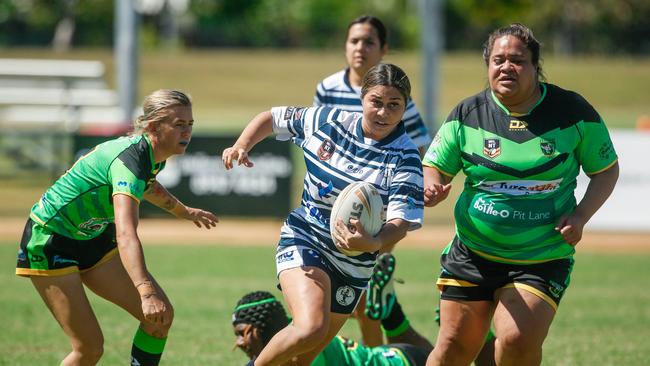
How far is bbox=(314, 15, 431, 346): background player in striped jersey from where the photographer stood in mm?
7195

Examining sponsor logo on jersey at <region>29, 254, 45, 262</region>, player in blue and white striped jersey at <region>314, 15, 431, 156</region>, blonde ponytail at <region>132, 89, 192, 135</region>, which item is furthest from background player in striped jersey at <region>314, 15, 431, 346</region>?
sponsor logo on jersey at <region>29, 254, 45, 262</region>

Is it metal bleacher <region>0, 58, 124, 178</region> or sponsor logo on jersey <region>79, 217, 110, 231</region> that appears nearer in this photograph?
sponsor logo on jersey <region>79, 217, 110, 231</region>

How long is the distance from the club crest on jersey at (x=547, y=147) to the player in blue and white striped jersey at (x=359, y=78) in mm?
2053

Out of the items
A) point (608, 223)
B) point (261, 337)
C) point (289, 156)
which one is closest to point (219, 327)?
point (261, 337)

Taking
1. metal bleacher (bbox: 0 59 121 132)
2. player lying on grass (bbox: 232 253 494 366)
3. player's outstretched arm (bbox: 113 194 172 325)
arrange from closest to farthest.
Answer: player's outstretched arm (bbox: 113 194 172 325)
player lying on grass (bbox: 232 253 494 366)
metal bleacher (bbox: 0 59 121 132)

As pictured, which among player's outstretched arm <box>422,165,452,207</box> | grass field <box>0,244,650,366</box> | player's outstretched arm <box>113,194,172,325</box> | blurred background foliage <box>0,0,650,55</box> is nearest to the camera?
player's outstretched arm <box>113,194,172,325</box>

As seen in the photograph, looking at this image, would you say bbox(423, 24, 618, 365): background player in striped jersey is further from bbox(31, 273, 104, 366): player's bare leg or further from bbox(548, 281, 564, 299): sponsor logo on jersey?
bbox(31, 273, 104, 366): player's bare leg

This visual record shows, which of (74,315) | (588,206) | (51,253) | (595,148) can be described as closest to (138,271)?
(74,315)

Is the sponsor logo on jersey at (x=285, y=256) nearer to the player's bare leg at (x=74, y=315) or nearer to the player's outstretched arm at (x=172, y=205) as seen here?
the player's outstretched arm at (x=172, y=205)

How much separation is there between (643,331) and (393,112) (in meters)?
4.54

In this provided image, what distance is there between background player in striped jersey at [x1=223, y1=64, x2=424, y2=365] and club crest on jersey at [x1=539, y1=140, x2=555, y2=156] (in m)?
0.69

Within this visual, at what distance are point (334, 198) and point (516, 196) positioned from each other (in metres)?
1.01

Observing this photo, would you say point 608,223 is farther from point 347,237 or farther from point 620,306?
point 347,237

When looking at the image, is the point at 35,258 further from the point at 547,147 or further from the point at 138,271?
the point at 547,147
